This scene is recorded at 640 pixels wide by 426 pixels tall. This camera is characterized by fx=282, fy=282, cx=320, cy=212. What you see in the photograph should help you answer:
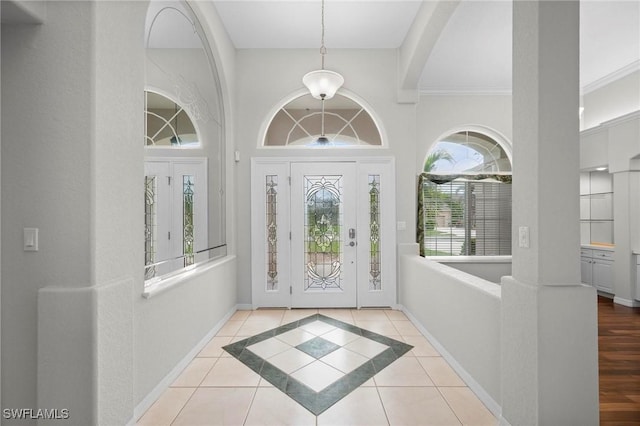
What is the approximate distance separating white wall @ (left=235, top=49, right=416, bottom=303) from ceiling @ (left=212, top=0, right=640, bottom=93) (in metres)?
0.15

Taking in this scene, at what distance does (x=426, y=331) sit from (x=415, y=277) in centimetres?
64

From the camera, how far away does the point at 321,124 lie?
13.7ft

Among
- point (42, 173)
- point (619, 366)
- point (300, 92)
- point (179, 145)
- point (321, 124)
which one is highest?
point (300, 92)

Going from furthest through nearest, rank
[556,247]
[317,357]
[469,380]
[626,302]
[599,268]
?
[599,268]
[626,302]
[317,357]
[469,380]
[556,247]

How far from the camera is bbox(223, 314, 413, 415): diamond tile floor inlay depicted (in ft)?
7.27

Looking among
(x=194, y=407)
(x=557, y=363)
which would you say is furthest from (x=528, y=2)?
(x=194, y=407)

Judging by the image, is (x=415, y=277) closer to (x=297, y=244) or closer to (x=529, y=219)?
(x=297, y=244)

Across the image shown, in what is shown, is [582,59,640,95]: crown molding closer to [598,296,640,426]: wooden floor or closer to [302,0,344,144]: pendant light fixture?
[598,296,640,426]: wooden floor

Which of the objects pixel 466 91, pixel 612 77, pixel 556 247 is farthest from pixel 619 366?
pixel 612 77

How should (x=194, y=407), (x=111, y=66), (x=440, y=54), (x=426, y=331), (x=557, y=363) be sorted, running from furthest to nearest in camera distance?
1. (x=440, y=54)
2. (x=426, y=331)
3. (x=194, y=407)
4. (x=111, y=66)
5. (x=557, y=363)

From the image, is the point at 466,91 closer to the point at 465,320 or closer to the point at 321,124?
the point at 321,124

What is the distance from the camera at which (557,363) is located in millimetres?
1498

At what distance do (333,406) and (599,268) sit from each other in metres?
5.59

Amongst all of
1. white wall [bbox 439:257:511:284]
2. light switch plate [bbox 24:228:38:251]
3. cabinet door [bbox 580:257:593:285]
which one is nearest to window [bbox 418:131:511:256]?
white wall [bbox 439:257:511:284]
